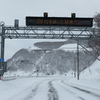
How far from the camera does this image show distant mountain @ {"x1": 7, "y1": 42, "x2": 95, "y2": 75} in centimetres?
13912

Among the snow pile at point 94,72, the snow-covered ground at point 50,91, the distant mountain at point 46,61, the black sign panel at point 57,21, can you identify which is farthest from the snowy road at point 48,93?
the distant mountain at point 46,61

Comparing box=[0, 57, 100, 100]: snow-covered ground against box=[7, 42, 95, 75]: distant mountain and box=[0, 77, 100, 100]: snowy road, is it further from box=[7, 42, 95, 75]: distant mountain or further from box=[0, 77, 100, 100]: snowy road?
box=[7, 42, 95, 75]: distant mountain

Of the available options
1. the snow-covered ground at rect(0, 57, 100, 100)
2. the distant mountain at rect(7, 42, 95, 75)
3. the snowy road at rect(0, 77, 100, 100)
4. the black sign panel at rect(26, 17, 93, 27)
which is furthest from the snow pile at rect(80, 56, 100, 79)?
the distant mountain at rect(7, 42, 95, 75)

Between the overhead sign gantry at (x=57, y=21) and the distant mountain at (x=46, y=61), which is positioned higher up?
the overhead sign gantry at (x=57, y=21)

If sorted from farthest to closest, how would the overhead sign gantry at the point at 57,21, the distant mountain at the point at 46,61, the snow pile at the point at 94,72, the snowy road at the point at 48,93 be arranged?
the distant mountain at the point at 46,61 < the snow pile at the point at 94,72 < the overhead sign gantry at the point at 57,21 < the snowy road at the point at 48,93

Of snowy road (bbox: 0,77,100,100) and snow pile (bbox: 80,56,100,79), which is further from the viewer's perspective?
snow pile (bbox: 80,56,100,79)

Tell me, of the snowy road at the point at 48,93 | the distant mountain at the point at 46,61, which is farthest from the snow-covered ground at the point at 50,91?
the distant mountain at the point at 46,61

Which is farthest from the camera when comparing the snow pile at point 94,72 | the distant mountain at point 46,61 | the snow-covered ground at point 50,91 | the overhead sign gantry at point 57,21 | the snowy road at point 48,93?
the distant mountain at point 46,61

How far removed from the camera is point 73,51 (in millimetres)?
157500

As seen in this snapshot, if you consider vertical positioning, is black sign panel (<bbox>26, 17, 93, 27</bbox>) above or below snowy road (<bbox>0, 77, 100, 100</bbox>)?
above

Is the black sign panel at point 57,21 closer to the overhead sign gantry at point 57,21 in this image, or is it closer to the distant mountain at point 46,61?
the overhead sign gantry at point 57,21

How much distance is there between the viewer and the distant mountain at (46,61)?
139125 mm

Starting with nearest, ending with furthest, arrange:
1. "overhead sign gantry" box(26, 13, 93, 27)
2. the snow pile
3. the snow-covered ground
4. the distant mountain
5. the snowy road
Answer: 1. the snowy road
2. the snow-covered ground
3. "overhead sign gantry" box(26, 13, 93, 27)
4. the snow pile
5. the distant mountain

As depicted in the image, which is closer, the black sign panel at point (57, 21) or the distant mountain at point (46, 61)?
the black sign panel at point (57, 21)
